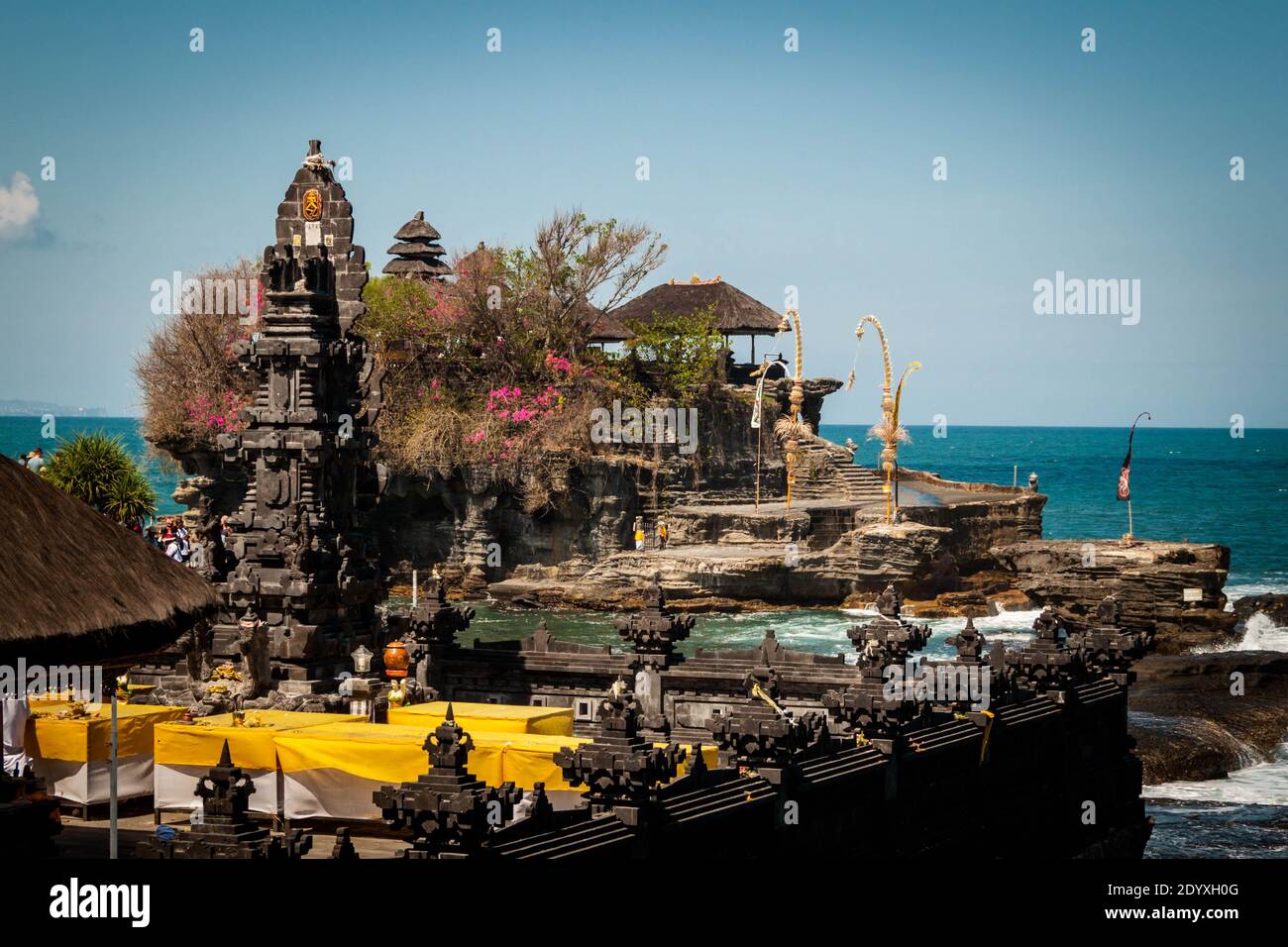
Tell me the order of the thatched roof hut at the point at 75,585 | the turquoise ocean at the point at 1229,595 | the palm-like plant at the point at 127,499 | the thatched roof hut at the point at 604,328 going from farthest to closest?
the thatched roof hut at the point at 604,328 → the palm-like plant at the point at 127,499 → the turquoise ocean at the point at 1229,595 → the thatched roof hut at the point at 75,585

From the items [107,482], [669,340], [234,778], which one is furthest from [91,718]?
[669,340]

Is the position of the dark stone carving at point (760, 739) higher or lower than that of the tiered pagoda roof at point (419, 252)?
lower

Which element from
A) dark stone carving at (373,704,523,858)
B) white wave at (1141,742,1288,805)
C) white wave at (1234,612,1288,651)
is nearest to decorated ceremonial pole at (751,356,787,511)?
white wave at (1234,612,1288,651)

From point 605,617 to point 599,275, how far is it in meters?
17.3

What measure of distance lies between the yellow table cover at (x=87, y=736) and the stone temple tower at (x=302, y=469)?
15.7ft

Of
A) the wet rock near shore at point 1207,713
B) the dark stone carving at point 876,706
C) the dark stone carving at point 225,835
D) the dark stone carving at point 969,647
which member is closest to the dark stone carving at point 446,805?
the dark stone carving at point 225,835

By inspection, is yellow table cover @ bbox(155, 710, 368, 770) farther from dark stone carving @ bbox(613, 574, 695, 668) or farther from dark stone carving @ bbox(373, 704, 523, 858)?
dark stone carving @ bbox(373, 704, 523, 858)

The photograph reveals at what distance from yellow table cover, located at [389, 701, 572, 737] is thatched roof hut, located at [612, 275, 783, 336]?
64.2m

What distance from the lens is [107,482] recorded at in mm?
52969

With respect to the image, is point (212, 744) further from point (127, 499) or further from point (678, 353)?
point (678, 353)

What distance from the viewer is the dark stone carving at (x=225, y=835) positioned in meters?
17.1

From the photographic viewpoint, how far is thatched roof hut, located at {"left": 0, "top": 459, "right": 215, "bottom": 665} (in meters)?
15.0

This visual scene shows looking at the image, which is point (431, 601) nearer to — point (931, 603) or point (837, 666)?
point (837, 666)

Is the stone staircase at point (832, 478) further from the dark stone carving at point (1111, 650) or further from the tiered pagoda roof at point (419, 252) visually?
the dark stone carving at point (1111, 650)
